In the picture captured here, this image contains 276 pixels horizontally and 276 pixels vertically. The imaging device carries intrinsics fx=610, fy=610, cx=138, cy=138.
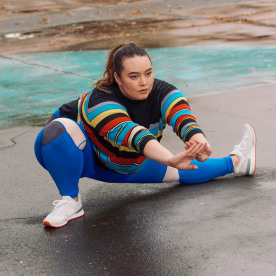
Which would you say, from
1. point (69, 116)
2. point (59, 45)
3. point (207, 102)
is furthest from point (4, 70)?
point (69, 116)

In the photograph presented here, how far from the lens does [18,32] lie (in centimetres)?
1227

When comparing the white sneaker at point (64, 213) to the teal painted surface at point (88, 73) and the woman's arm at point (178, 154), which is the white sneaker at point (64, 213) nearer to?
the woman's arm at point (178, 154)

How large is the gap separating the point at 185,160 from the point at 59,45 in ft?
24.9

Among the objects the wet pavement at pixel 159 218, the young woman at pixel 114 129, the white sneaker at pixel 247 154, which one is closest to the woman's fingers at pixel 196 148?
the young woman at pixel 114 129

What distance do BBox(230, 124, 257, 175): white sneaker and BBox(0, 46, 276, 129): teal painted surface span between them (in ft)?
8.13

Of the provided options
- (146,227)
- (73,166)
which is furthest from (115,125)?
(146,227)

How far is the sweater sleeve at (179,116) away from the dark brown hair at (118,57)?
31 centimetres

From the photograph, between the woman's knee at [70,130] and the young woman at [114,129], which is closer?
A: the young woman at [114,129]

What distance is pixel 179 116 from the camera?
143 inches

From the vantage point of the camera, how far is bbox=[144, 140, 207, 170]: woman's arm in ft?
10.4

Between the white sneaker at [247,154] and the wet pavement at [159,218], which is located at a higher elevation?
the white sneaker at [247,154]

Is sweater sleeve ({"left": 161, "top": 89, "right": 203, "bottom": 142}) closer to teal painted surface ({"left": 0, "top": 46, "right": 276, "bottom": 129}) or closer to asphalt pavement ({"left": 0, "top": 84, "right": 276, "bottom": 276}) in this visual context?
asphalt pavement ({"left": 0, "top": 84, "right": 276, "bottom": 276})

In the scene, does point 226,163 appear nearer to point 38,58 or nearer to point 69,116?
point 69,116

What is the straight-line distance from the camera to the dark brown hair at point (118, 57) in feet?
11.6
